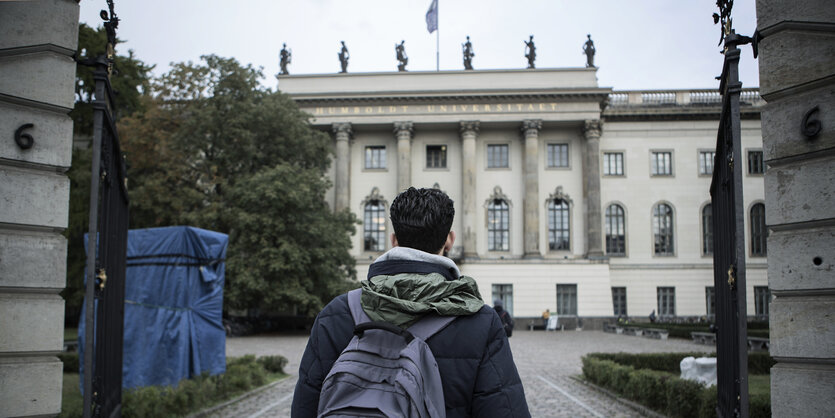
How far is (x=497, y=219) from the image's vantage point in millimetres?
45938

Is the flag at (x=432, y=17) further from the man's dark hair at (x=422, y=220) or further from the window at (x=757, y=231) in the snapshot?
the man's dark hair at (x=422, y=220)

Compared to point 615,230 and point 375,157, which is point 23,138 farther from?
point 615,230

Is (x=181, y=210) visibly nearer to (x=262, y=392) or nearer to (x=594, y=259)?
(x=262, y=392)

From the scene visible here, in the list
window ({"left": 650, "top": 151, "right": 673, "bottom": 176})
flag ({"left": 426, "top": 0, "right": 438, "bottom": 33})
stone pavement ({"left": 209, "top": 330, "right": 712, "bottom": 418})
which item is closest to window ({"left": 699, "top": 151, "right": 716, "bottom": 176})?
window ({"left": 650, "top": 151, "right": 673, "bottom": 176})

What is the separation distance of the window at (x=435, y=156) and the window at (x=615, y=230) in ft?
39.3

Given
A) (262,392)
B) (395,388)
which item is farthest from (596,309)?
(395,388)

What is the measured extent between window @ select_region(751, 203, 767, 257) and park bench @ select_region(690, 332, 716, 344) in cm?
1970

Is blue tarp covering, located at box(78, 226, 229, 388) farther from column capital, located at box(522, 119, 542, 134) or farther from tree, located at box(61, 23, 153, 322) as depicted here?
column capital, located at box(522, 119, 542, 134)

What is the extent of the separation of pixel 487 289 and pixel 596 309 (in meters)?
7.11

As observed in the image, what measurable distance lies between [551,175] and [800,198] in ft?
138

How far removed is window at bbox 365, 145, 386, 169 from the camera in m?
46.9

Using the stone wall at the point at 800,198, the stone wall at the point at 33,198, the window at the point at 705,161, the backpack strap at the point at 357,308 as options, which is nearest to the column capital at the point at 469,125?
the window at the point at 705,161

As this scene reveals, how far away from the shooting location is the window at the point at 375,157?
154 feet

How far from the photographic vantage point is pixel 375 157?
47.1m
